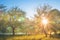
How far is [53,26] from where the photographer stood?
239 cm

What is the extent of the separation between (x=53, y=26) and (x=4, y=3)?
93 cm

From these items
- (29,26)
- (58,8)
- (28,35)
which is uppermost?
(58,8)

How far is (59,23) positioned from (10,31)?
2.74ft

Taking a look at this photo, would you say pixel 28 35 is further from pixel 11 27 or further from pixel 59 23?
pixel 59 23

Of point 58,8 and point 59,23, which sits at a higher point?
point 58,8

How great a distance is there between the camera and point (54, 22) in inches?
94.6

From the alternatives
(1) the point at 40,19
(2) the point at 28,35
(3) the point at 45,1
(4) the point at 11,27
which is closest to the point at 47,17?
(1) the point at 40,19

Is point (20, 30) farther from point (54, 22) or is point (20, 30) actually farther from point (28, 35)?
point (54, 22)

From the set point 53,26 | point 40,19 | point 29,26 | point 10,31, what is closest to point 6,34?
point 10,31

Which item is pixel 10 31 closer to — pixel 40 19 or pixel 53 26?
pixel 40 19

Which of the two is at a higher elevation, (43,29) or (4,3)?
(4,3)

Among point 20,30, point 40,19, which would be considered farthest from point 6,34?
point 40,19

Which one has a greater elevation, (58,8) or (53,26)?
(58,8)

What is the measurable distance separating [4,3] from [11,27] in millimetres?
435
